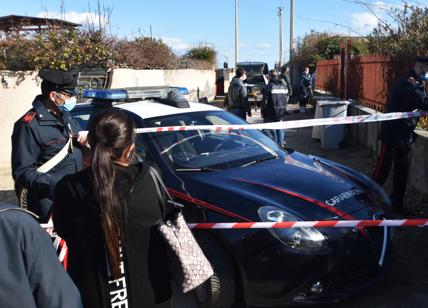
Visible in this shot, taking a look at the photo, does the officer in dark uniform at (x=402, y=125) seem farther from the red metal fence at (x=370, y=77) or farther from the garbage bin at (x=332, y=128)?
the garbage bin at (x=332, y=128)

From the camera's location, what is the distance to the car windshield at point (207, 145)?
14.0 feet

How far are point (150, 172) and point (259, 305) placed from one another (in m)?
1.72

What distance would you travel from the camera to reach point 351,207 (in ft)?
12.4

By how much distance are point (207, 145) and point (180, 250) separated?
100 inches

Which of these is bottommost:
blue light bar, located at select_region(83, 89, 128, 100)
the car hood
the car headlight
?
the car headlight

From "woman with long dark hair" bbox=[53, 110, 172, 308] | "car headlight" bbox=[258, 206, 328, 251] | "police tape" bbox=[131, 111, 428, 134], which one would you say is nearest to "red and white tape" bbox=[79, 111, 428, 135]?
"police tape" bbox=[131, 111, 428, 134]

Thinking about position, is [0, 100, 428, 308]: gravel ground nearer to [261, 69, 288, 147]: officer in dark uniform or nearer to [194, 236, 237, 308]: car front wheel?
[194, 236, 237, 308]: car front wheel

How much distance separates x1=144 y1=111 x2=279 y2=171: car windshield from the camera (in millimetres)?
4281

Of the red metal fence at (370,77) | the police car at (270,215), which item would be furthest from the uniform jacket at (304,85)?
the police car at (270,215)

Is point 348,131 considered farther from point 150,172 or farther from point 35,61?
point 150,172

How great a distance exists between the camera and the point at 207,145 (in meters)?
4.62

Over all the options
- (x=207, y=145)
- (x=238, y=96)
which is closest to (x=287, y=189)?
(x=207, y=145)

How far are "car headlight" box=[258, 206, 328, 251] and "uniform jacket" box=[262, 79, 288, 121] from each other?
6209 mm

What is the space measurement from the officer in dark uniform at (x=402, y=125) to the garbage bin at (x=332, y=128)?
13.9 feet
